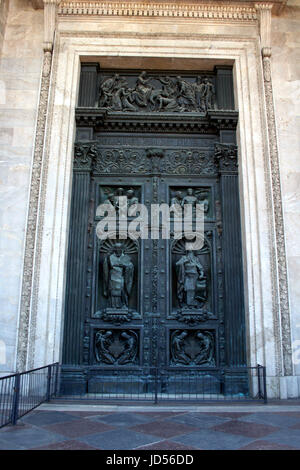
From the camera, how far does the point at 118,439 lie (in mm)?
4828

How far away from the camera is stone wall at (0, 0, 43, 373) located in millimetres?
8492

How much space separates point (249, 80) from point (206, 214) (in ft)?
11.3

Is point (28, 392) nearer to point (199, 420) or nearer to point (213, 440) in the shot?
point (199, 420)

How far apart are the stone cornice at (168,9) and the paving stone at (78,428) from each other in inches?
368

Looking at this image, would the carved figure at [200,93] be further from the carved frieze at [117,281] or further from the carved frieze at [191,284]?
the carved frieze at [117,281]

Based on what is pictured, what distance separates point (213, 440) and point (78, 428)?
179cm

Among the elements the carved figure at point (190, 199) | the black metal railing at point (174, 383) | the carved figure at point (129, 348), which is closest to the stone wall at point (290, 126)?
the black metal railing at point (174, 383)

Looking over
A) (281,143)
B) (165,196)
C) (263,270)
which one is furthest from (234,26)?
(263,270)

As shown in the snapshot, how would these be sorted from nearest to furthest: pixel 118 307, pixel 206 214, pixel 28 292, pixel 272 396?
pixel 272 396 < pixel 28 292 < pixel 118 307 < pixel 206 214

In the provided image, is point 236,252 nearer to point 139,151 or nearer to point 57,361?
point 139,151

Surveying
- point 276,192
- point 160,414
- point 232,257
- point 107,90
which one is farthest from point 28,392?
point 107,90

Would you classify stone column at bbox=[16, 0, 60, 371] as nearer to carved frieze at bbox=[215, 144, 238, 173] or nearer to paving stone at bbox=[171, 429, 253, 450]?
carved frieze at bbox=[215, 144, 238, 173]

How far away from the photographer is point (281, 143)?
9.38m

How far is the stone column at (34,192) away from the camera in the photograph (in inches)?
329
